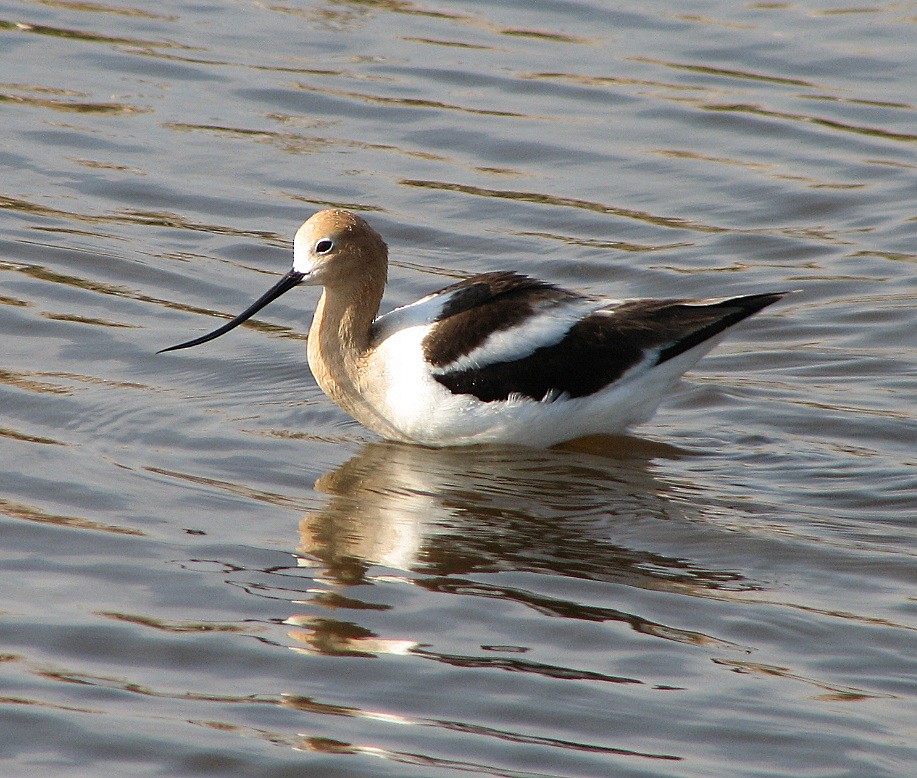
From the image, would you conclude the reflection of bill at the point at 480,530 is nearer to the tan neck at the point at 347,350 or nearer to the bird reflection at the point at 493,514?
the bird reflection at the point at 493,514

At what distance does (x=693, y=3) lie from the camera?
12.0 metres

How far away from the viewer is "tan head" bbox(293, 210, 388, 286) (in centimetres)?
689

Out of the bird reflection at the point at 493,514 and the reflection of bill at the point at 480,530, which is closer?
the reflection of bill at the point at 480,530

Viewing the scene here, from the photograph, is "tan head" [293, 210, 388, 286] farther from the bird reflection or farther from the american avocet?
the bird reflection

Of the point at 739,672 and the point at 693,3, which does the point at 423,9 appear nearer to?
the point at 693,3

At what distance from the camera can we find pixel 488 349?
6637mm

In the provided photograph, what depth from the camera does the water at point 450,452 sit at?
4559mm

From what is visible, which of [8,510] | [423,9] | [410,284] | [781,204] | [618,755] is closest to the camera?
[618,755]

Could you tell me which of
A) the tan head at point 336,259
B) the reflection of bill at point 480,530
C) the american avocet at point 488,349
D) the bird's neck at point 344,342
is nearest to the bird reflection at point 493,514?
the reflection of bill at point 480,530

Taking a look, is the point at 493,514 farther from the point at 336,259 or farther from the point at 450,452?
the point at 336,259

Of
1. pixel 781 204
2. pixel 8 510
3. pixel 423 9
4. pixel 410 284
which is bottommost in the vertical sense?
pixel 8 510

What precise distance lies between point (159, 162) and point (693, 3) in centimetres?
459

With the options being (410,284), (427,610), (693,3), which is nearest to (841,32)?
(693,3)

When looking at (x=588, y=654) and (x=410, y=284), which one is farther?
(x=410, y=284)
